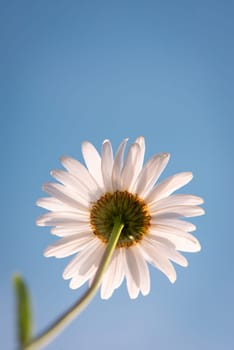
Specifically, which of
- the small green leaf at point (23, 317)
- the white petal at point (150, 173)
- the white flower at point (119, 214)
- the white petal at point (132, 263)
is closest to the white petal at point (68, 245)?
the white flower at point (119, 214)

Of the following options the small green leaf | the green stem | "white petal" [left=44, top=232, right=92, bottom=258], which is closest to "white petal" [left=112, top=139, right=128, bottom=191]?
"white petal" [left=44, top=232, right=92, bottom=258]

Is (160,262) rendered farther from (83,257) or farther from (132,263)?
(83,257)

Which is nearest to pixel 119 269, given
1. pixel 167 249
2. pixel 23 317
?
pixel 167 249

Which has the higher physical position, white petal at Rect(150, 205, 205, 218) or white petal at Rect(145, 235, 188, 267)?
white petal at Rect(150, 205, 205, 218)

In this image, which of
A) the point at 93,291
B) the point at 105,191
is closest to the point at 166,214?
the point at 105,191

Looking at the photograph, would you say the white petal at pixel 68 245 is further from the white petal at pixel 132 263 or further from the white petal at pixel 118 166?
the white petal at pixel 118 166

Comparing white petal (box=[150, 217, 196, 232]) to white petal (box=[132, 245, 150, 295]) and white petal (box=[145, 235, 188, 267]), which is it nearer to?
white petal (box=[145, 235, 188, 267])

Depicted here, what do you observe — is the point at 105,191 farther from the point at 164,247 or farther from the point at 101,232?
the point at 164,247
